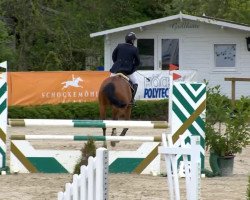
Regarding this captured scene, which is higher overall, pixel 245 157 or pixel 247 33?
pixel 247 33

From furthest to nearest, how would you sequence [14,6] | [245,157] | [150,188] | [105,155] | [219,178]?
[14,6], [245,157], [219,178], [150,188], [105,155]

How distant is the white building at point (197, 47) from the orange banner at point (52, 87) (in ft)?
17.4

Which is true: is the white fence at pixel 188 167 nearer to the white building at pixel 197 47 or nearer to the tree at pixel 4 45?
the white building at pixel 197 47

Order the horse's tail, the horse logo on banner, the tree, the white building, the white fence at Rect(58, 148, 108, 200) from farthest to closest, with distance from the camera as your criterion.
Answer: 1. the tree
2. the white building
3. the horse logo on banner
4. the horse's tail
5. the white fence at Rect(58, 148, 108, 200)

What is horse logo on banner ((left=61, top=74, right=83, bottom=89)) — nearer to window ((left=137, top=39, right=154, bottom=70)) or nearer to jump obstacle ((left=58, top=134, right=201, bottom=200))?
window ((left=137, top=39, right=154, bottom=70))

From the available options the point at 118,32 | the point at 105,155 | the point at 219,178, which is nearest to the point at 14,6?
the point at 118,32

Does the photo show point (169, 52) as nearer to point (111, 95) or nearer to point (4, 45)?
point (4, 45)

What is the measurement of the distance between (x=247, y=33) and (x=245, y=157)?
55.6ft

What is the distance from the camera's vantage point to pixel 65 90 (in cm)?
2725

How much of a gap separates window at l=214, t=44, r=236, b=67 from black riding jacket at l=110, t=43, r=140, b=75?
15.5 metres

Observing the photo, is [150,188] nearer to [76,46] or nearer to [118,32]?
[118,32]

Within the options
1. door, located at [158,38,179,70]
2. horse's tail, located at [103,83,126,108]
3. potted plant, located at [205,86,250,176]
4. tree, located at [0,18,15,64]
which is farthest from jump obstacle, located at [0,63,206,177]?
tree, located at [0,18,15,64]

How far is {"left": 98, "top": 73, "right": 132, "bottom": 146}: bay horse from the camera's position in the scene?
16359mm

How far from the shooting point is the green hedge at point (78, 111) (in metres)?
25.7
